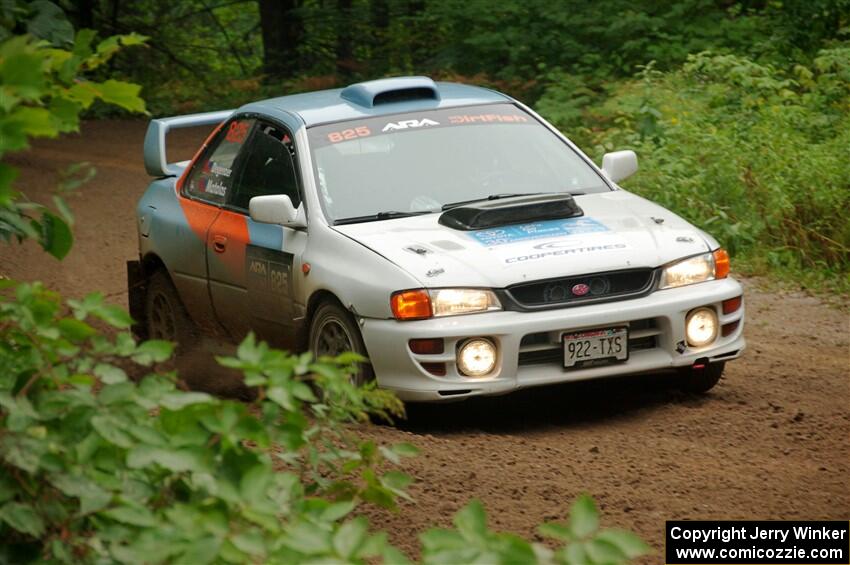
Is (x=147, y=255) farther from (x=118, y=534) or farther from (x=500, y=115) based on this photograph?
(x=118, y=534)

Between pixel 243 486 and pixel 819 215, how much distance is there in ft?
27.1

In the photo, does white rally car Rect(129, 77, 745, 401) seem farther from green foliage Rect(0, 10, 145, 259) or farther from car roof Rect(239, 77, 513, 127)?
green foliage Rect(0, 10, 145, 259)

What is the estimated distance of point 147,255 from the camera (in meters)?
9.09

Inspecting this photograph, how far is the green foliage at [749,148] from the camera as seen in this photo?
1077 cm

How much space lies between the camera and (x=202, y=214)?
8.48 meters

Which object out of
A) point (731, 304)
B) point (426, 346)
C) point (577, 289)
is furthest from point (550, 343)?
point (731, 304)

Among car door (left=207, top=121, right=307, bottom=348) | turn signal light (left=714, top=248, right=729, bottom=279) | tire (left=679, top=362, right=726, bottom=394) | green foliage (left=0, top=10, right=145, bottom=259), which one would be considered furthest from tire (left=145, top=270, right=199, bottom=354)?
green foliage (left=0, top=10, right=145, bottom=259)

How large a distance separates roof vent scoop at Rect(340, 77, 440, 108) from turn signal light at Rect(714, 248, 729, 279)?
1969 mm

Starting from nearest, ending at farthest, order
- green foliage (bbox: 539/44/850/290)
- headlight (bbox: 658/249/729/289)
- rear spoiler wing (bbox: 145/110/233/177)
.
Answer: headlight (bbox: 658/249/729/289), rear spoiler wing (bbox: 145/110/233/177), green foliage (bbox: 539/44/850/290)

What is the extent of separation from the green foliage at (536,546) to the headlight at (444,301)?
3.36 m

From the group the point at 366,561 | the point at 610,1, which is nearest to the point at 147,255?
the point at 366,561

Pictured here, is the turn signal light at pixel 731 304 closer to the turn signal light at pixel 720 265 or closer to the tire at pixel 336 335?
the turn signal light at pixel 720 265

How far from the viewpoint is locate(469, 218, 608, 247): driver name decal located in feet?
22.6

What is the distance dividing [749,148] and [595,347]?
604cm
